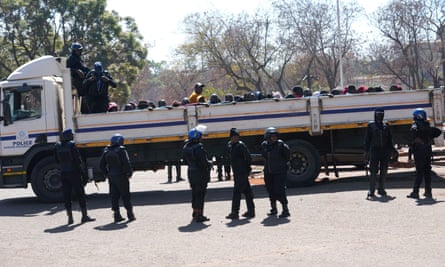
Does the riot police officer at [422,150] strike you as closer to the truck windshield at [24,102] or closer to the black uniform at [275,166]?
the black uniform at [275,166]

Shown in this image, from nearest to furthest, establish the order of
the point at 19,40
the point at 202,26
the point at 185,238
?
the point at 185,238 → the point at 19,40 → the point at 202,26

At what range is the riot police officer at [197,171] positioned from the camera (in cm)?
1251

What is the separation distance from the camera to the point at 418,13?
4234 cm

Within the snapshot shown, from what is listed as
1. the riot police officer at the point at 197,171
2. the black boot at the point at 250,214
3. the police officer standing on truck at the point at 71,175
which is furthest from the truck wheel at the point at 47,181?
the black boot at the point at 250,214

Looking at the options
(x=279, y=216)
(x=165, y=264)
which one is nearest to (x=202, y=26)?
(x=279, y=216)

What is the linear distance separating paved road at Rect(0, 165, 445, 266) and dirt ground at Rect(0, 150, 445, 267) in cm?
1

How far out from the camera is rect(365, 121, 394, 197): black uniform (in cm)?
1449

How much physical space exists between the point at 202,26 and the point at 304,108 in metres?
31.0

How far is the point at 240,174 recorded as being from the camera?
12859 mm

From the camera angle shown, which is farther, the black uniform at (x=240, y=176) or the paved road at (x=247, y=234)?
the black uniform at (x=240, y=176)

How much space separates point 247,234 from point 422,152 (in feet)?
15.5

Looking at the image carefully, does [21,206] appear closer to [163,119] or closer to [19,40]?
[163,119]

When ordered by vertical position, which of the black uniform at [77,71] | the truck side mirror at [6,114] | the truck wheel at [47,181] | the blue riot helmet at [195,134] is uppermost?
the black uniform at [77,71]

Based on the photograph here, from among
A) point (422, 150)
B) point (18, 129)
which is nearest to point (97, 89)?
point (18, 129)
